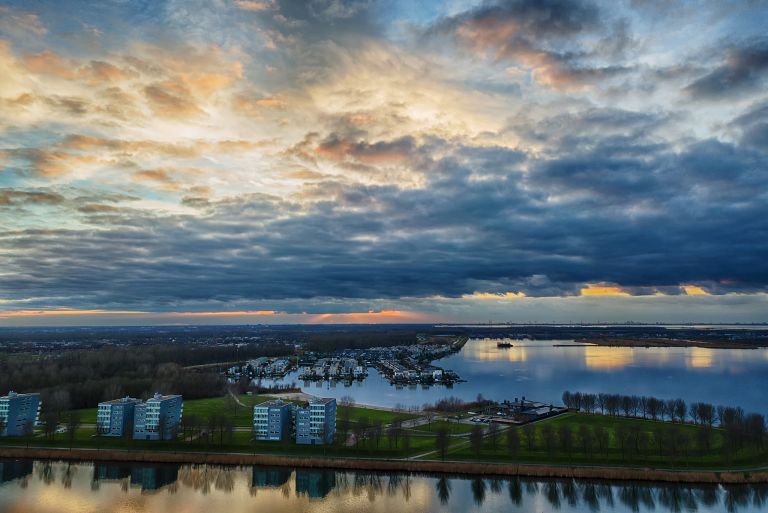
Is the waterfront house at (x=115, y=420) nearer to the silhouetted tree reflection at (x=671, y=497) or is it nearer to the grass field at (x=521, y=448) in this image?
the grass field at (x=521, y=448)

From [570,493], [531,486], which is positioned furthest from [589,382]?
[570,493]

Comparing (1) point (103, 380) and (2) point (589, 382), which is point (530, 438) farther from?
(1) point (103, 380)

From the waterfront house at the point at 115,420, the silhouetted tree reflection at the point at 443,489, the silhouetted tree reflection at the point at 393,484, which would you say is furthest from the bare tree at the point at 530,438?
the waterfront house at the point at 115,420

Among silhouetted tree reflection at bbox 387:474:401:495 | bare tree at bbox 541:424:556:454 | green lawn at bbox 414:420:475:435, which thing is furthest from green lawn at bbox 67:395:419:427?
bare tree at bbox 541:424:556:454

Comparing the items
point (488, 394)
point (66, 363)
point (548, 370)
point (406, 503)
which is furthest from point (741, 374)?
point (66, 363)

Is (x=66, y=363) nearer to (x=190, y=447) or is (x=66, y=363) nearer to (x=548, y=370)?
(x=190, y=447)
